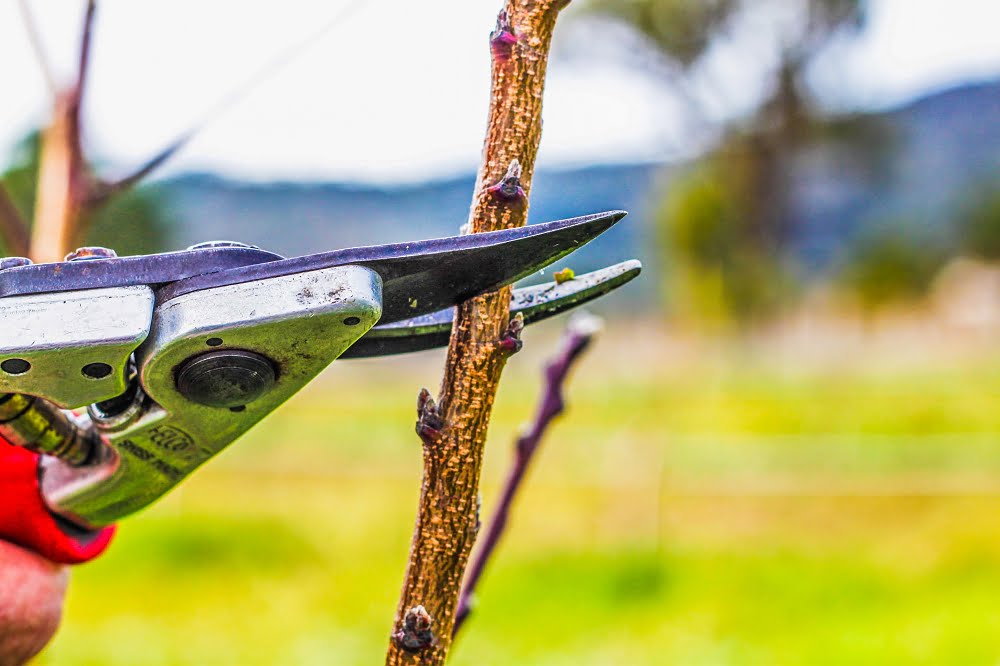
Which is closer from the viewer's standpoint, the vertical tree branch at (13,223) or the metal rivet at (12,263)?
the metal rivet at (12,263)

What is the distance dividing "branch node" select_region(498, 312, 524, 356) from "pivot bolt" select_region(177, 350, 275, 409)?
13cm

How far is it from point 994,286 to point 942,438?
11.2 meters

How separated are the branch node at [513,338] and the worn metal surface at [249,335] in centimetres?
7

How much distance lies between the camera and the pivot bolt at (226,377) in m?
0.52

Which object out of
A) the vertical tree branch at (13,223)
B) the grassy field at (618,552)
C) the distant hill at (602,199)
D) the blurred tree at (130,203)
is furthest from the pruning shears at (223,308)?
the distant hill at (602,199)

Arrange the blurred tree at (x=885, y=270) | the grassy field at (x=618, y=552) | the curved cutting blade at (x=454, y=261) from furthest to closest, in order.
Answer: the blurred tree at (x=885, y=270) → the grassy field at (x=618, y=552) → the curved cutting blade at (x=454, y=261)

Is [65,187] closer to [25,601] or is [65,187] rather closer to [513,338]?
[25,601]

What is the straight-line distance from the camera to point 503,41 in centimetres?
53

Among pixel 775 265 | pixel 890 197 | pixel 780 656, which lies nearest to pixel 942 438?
pixel 780 656

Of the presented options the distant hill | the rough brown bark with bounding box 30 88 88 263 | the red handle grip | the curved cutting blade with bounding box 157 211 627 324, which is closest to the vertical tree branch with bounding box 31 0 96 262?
the rough brown bark with bounding box 30 88 88 263

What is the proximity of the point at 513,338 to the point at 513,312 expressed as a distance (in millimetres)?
84

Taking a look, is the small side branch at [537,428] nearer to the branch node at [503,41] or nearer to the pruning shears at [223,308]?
the pruning shears at [223,308]

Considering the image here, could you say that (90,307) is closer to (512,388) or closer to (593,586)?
(593,586)

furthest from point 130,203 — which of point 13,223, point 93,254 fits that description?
point 93,254
